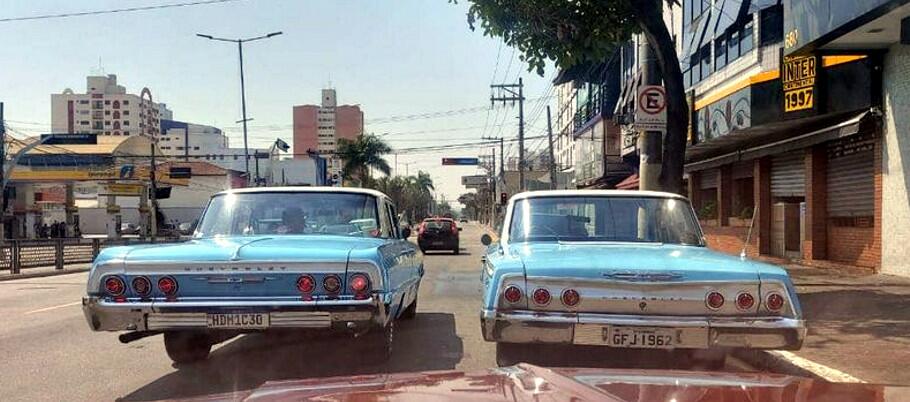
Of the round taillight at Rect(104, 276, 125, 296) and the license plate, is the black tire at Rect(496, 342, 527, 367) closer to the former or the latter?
the license plate

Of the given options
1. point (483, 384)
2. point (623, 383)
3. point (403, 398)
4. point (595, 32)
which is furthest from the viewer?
point (595, 32)

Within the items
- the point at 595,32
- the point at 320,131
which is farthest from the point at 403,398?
the point at 320,131

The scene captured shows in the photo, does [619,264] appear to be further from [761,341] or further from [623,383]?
[623,383]

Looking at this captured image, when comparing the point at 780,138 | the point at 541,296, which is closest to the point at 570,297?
the point at 541,296

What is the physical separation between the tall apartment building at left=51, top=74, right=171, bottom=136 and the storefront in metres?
72.5

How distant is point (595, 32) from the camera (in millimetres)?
11242

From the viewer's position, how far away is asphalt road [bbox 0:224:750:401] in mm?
6023

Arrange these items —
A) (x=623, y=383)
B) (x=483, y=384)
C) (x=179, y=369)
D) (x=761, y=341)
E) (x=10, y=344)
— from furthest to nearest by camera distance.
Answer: (x=10, y=344) < (x=179, y=369) < (x=761, y=341) < (x=623, y=383) < (x=483, y=384)

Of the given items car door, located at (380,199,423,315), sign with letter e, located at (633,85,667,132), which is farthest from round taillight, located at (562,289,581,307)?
sign with letter e, located at (633,85,667,132)

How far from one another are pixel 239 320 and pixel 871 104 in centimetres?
1258

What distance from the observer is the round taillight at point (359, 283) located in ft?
18.3

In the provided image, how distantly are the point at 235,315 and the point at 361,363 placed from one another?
1.52 metres

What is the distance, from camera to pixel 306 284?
5.58m

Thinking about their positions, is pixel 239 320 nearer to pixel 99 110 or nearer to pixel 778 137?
pixel 778 137
